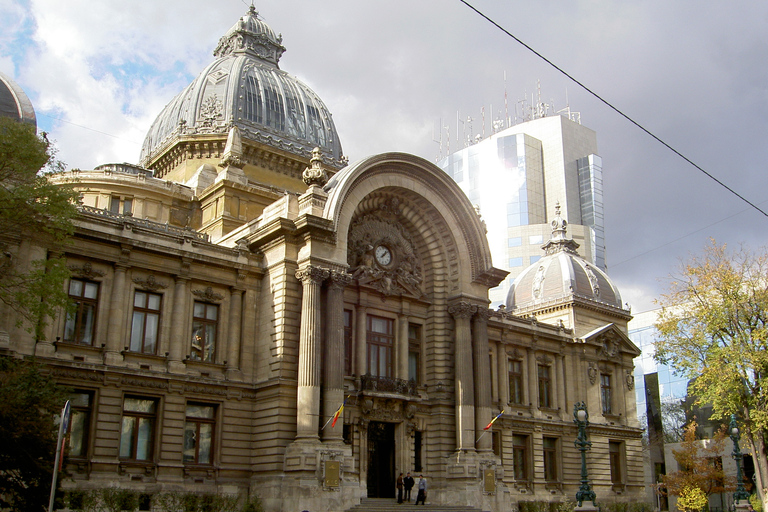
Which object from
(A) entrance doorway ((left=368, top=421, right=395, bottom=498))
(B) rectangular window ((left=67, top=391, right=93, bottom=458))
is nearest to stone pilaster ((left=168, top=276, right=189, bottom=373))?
(B) rectangular window ((left=67, top=391, right=93, bottom=458))

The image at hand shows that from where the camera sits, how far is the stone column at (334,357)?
102ft

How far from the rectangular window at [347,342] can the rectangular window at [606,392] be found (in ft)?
72.1

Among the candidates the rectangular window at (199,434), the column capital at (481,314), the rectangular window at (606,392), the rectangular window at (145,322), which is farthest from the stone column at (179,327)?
the rectangular window at (606,392)

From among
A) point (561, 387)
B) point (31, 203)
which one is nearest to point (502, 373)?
point (561, 387)

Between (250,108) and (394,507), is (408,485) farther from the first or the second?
(250,108)

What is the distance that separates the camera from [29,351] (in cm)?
2739

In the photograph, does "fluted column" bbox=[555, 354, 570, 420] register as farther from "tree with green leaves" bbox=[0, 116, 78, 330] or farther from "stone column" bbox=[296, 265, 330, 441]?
"tree with green leaves" bbox=[0, 116, 78, 330]

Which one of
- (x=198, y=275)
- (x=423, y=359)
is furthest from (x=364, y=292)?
(x=198, y=275)

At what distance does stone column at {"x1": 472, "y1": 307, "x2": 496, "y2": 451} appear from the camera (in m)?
37.1

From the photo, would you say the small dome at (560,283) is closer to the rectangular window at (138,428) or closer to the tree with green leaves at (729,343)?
the tree with green leaves at (729,343)

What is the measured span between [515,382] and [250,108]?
2355 cm

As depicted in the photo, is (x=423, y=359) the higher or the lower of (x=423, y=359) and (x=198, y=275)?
the lower

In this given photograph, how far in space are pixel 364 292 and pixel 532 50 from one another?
18.0 m

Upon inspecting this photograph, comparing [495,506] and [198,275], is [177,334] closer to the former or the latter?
[198,275]
